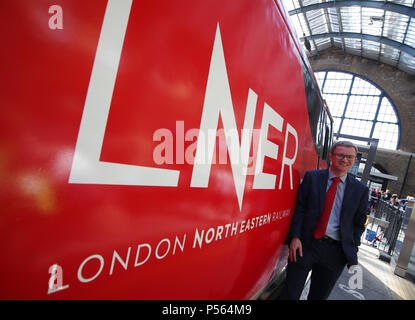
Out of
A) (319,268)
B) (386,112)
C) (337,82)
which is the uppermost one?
(337,82)

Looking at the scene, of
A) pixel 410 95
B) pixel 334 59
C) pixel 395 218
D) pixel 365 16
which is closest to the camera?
pixel 395 218

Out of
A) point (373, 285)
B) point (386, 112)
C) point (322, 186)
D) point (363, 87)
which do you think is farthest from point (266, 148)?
point (363, 87)

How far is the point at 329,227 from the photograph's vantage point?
1.73m

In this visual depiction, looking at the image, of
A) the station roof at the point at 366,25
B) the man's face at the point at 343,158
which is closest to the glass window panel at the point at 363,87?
the station roof at the point at 366,25

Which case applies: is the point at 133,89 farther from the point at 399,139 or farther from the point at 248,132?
the point at 399,139

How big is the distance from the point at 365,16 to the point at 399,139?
8.97 m

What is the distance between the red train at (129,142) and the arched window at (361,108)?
19.1 metres

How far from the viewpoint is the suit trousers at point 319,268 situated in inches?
67.9

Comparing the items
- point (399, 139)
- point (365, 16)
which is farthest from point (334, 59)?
point (399, 139)

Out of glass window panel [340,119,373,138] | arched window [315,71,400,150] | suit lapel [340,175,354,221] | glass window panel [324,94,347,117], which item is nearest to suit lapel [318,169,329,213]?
suit lapel [340,175,354,221]

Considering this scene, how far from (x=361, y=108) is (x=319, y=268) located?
67.6 feet

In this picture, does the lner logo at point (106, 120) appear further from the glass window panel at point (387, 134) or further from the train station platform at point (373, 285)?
the glass window panel at point (387, 134)

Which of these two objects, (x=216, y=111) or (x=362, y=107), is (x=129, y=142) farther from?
(x=362, y=107)

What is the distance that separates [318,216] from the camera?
5.77 feet
